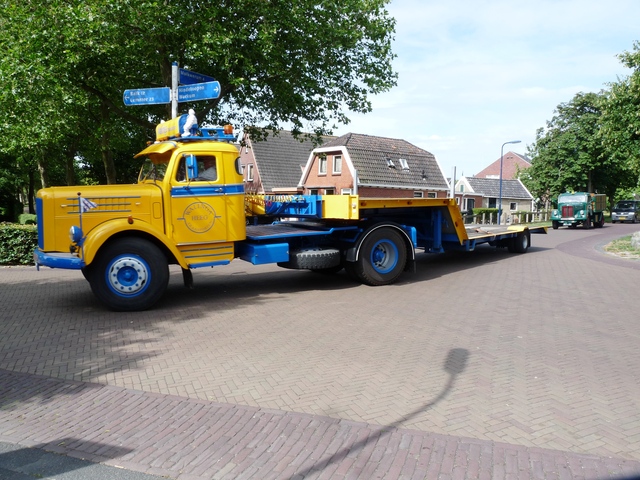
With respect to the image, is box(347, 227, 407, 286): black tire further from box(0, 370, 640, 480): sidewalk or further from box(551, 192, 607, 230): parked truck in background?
box(551, 192, 607, 230): parked truck in background

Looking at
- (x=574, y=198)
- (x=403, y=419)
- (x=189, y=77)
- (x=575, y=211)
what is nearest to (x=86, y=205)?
(x=189, y=77)

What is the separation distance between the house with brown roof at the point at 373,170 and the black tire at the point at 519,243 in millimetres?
19538

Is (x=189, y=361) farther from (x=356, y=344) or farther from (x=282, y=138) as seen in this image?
(x=282, y=138)

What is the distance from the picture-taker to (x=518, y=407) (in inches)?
174

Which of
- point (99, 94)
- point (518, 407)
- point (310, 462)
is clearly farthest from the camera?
point (99, 94)

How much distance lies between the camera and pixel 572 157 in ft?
151

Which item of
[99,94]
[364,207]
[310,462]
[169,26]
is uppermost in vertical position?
[169,26]

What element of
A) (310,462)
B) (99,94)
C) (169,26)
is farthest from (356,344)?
(99,94)

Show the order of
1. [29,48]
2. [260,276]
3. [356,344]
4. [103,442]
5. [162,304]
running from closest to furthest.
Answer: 1. [103,442]
2. [356,344]
3. [162,304]
4. [260,276]
5. [29,48]

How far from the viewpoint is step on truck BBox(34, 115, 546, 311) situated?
25.8 feet

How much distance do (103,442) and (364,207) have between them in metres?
6.90

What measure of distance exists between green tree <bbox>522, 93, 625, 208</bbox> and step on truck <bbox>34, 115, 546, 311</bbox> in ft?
133

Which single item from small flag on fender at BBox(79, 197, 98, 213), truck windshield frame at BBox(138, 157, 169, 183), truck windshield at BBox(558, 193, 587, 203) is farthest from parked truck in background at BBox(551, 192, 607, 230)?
small flag on fender at BBox(79, 197, 98, 213)

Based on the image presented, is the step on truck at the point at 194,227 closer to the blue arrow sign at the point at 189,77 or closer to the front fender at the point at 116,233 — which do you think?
the front fender at the point at 116,233
